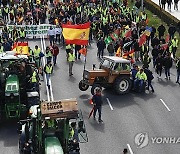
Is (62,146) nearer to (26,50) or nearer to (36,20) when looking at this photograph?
(26,50)

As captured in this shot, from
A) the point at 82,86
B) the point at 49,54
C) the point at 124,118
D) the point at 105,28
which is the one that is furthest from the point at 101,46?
the point at 124,118

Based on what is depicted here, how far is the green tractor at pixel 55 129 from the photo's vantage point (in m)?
16.8

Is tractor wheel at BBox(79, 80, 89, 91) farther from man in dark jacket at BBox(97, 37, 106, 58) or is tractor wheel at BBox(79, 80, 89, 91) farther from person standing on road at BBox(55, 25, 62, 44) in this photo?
person standing on road at BBox(55, 25, 62, 44)

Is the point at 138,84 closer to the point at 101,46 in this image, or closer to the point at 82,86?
the point at 82,86

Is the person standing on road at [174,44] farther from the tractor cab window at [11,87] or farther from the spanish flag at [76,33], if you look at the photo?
the tractor cab window at [11,87]

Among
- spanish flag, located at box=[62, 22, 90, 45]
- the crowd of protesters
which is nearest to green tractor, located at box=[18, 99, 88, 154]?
spanish flag, located at box=[62, 22, 90, 45]

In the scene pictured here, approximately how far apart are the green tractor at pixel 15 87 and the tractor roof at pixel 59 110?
4526 millimetres

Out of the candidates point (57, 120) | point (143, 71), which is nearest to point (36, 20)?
point (143, 71)

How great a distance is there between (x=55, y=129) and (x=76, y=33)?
29.6 feet

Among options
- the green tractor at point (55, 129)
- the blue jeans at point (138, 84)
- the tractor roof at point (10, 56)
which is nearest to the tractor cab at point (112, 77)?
the blue jeans at point (138, 84)

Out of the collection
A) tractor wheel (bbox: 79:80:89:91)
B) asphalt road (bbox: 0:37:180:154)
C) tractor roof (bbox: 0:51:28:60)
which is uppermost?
Result: tractor roof (bbox: 0:51:28:60)

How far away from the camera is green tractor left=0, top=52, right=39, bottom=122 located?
841 inches

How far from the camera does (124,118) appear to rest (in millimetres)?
23141

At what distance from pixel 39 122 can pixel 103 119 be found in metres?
6.36
